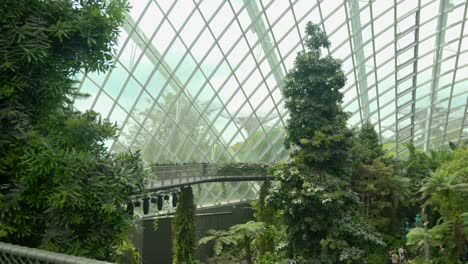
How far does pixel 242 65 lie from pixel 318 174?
10.6 metres

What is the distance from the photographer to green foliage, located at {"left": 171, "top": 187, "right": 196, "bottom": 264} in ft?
62.0

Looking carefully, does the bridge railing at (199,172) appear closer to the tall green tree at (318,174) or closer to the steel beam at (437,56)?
the tall green tree at (318,174)

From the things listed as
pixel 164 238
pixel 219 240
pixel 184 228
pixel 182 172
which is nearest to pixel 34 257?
pixel 182 172

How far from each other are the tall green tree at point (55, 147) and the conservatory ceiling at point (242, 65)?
600 inches

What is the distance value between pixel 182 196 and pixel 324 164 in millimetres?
5983

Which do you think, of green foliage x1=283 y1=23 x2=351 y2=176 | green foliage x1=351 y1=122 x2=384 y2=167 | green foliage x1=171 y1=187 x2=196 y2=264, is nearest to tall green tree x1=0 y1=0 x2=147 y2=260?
green foliage x1=283 y1=23 x2=351 y2=176

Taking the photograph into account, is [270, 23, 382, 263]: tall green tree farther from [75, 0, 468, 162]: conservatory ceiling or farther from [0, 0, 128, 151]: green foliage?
[0, 0, 128, 151]: green foliage

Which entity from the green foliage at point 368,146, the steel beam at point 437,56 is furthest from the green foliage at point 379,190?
the steel beam at point 437,56

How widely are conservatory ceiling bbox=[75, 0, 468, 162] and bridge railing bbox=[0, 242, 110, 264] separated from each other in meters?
17.1

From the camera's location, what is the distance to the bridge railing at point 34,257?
313 cm

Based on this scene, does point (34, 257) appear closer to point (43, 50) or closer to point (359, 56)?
point (43, 50)

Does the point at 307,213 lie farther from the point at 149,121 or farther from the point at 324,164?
the point at 149,121

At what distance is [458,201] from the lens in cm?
1955

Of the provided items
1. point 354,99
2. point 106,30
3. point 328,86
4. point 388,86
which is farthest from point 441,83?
point 106,30
